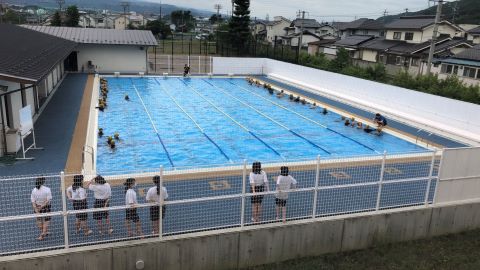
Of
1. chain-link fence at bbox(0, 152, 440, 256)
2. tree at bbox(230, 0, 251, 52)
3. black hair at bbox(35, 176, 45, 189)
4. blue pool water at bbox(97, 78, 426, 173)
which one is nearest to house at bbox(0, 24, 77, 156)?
blue pool water at bbox(97, 78, 426, 173)

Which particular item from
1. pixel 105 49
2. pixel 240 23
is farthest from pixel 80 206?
pixel 240 23

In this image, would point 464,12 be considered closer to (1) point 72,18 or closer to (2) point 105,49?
(1) point 72,18

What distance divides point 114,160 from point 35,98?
6669 millimetres

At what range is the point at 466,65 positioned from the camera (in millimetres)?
31969

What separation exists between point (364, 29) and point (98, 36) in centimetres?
4805

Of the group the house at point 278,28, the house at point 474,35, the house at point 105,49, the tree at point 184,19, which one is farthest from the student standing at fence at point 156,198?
the tree at point 184,19

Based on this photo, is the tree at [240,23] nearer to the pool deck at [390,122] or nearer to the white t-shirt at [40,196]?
the pool deck at [390,122]

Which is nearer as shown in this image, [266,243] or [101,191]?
[101,191]

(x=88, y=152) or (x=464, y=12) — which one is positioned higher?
(x=464, y=12)

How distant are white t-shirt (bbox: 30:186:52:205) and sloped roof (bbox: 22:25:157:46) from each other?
25582 millimetres

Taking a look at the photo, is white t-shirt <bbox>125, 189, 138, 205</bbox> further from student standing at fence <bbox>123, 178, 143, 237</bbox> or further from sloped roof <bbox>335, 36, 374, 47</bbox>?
sloped roof <bbox>335, 36, 374, 47</bbox>

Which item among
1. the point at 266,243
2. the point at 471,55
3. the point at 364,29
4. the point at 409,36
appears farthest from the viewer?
the point at 364,29

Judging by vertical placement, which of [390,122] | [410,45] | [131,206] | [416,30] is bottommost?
[390,122]

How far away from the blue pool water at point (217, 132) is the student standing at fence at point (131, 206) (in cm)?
434
